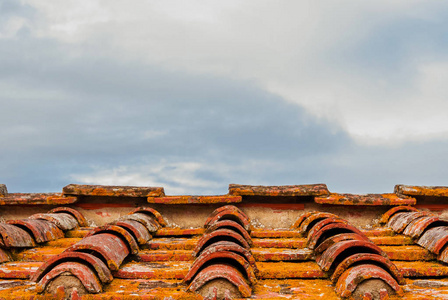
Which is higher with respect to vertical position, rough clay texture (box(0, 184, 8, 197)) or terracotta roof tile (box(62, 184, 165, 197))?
rough clay texture (box(0, 184, 8, 197))

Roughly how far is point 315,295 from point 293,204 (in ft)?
9.69

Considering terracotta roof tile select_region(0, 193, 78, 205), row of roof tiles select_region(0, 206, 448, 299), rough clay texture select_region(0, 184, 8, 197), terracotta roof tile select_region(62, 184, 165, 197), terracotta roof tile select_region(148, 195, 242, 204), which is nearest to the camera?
row of roof tiles select_region(0, 206, 448, 299)

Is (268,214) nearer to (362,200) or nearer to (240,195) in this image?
(240,195)

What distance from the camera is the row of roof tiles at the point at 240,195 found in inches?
233

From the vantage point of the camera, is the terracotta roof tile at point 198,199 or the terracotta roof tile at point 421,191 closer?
the terracotta roof tile at point 198,199

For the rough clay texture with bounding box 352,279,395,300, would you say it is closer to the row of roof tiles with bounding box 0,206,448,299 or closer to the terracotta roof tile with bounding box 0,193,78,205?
the row of roof tiles with bounding box 0,206,448,299

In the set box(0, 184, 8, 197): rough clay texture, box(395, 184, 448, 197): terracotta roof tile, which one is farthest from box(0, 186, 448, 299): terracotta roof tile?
box(0, 184, 8, 197): rough clay texture

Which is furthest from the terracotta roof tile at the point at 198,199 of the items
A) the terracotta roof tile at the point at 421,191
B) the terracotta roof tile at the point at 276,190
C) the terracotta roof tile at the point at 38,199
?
the terracotta roof tile at the point at 421,191

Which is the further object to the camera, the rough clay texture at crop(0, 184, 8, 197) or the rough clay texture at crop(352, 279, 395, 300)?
the rough clay texture at crop(0, 184, 8, 197)

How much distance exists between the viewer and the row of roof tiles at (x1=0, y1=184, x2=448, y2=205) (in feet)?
19.4

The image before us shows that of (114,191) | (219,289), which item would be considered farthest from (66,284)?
(114,191)

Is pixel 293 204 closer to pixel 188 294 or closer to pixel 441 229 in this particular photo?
pixel 441 229

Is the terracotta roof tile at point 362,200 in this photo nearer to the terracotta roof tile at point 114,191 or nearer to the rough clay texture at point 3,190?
the terracotta roof tile at point 114,191

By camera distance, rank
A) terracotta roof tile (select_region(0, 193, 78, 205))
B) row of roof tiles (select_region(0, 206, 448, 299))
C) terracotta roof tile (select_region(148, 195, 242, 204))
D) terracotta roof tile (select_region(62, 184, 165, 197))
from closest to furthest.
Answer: row of roof tiles (select_region(0, 206, 448, 299)) < terracotta roof tile (select_region(148, 195, 242, 204)) < terracotta roof tile (select_region(62, 184, 165, 197)) < terracotta roof tile (select_region(0, 193, 78, 205))
